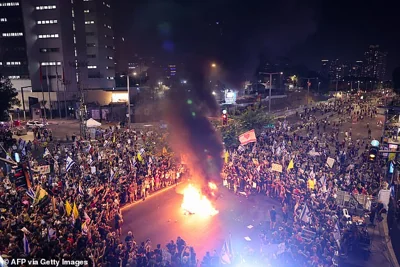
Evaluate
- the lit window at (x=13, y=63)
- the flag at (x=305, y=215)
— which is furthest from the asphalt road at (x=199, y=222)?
the lit window at (x=13, y=63)

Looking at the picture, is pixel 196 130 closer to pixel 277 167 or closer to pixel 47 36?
Answer: pixel 277 167

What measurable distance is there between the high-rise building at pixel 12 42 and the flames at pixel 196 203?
190 ft

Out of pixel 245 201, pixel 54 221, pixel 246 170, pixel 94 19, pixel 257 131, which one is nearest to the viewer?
pixel 54 221

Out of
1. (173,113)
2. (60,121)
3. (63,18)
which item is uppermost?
(63,18)

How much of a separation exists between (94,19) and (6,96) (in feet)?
171

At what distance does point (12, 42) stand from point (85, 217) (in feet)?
209

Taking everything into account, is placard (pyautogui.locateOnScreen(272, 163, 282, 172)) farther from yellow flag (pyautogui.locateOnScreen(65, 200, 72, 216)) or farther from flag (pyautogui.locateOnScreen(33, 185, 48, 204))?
flag (pyautogui.locateOnScreen(33, 185, 48, 204))

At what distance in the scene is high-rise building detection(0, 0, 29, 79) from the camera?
2367 inches

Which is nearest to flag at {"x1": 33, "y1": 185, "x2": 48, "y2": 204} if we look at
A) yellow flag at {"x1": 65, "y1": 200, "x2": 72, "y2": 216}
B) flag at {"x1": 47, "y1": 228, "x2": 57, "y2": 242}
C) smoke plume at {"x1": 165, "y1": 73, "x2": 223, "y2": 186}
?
yellow flag at {"x1": 65, "y1": 200, "x2": 72, "y2": 216}

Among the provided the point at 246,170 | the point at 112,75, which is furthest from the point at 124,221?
the point at 112,75

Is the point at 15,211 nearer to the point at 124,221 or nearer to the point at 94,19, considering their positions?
the point at 124,221

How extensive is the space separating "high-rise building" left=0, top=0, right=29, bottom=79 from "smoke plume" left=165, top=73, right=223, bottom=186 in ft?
177

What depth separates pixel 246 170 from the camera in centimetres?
1764

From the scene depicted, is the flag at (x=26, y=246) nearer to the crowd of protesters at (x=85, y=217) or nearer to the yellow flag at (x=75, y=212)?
the crowd of protesters at (x=85, y=217)
